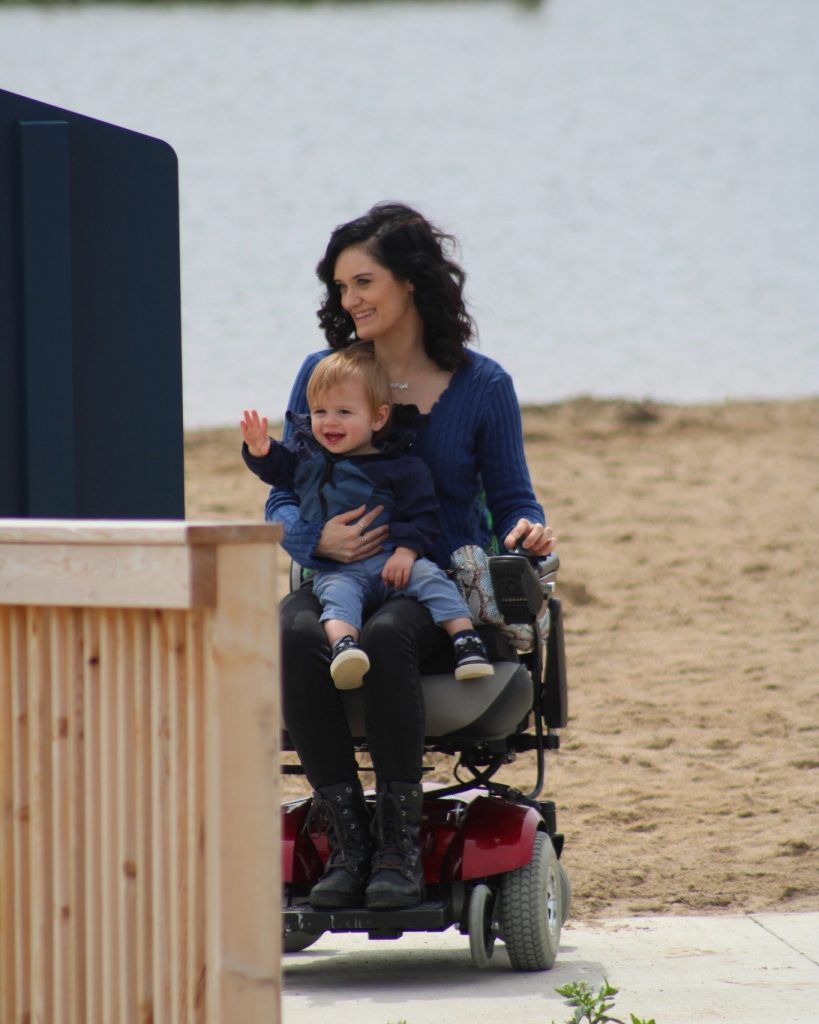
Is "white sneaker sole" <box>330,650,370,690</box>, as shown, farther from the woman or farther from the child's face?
the child's face

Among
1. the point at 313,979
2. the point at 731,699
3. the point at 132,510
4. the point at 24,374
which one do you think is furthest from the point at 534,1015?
the point at 731,699

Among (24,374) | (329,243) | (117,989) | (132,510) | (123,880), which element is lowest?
(117,989)

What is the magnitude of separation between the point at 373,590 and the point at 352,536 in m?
0.11

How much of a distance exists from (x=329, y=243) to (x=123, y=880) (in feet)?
6.35

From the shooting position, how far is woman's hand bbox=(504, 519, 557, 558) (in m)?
3.29

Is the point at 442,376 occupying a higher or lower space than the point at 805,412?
lower

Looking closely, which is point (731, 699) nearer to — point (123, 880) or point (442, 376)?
point (442, 376)

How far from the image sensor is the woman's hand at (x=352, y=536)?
3.28 m

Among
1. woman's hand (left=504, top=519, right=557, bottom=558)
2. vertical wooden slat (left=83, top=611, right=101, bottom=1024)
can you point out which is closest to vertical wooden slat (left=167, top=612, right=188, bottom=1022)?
vertical wooden slat (left=83, top=611, right=101, bottom=1024)

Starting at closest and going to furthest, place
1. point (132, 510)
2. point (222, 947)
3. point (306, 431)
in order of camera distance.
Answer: point (222, 947), point (132, 510), point (306, 431)

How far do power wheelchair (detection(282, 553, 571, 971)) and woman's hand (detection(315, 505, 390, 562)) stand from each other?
24cm

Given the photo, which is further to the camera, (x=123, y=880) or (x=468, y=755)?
A: (x=468, y=755)

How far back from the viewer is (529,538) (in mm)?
3287

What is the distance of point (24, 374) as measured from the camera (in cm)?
282
